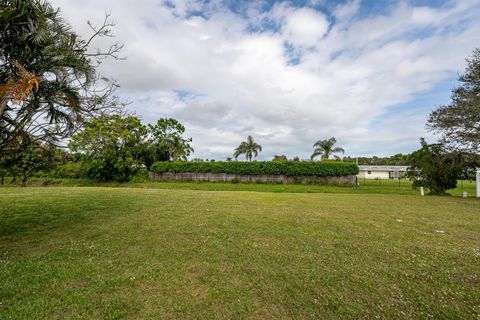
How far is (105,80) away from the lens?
5062 millimetres

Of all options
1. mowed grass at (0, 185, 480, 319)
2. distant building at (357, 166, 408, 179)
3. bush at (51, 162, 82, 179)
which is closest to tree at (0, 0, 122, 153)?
mowed grass at (0, 185, 480, 319)

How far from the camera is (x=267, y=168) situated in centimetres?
3077

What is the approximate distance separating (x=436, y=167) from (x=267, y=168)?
56.6 feet

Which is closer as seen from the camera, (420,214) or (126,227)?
(126,227)

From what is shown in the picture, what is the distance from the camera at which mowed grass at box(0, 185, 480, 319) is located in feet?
10.3

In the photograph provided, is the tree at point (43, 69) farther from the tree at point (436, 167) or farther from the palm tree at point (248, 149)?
the palm tree at point (248, 149)

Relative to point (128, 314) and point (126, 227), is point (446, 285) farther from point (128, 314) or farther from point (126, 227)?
point (126, 227)

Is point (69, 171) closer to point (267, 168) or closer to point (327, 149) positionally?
point (267, 168)

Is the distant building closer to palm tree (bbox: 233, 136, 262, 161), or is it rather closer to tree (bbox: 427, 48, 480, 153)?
palm tree (bbox: 233, 136, 262, 161)

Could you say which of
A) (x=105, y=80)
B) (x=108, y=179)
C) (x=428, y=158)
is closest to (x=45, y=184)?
(x=108, y=179)

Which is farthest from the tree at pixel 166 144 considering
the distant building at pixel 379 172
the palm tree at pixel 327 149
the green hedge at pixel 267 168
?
the distant building at pixel 379 172

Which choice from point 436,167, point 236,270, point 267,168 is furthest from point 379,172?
point 236,270

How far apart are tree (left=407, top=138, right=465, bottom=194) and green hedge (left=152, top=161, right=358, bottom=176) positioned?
9060 millimetres

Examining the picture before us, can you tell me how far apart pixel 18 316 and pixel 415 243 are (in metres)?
8.02
